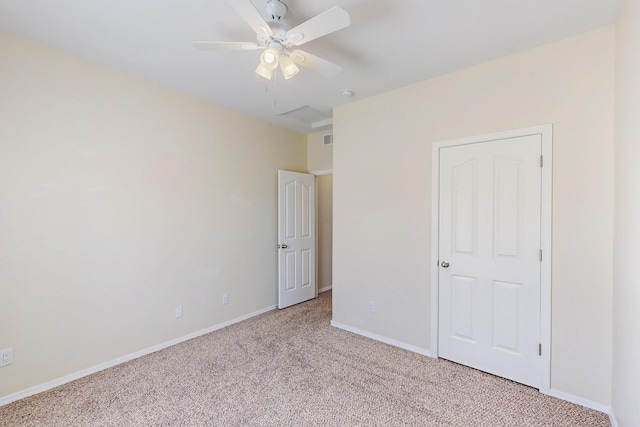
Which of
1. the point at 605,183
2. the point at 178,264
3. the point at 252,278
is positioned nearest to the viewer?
the point at 605,183

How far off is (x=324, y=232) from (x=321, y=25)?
3849mm

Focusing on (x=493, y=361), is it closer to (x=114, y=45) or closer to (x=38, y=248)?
(x=38, y=248)

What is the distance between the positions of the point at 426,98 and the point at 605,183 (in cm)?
150

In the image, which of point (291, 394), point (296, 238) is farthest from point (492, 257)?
point (296, 238)

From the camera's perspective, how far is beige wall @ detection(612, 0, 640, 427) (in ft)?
4.73

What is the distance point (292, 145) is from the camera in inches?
171

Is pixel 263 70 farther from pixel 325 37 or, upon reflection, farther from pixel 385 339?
pixel 385 339

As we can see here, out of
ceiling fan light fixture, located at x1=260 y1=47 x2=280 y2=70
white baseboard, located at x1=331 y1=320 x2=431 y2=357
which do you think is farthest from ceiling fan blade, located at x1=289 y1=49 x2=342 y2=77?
white baseboard, located at x1=331 y1=320 x2=431 y2=357

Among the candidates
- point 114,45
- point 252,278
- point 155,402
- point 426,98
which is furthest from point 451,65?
point 155,402

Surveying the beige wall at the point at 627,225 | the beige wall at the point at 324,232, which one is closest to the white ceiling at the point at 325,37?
the beige wall at the point at 627,225

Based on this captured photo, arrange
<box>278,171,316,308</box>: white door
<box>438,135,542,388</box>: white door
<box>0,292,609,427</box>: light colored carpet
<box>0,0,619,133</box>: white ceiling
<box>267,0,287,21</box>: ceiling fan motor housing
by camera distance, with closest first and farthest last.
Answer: <box>267,0,287,21</box>: ceiling fan motor housing
<box>0,0,619,133</box>: white ceiling
<box>0,292,609,427</box>: light colored carpet
<box>438,135,542,388</box>: white door
<box>278,171,316,308</box>: white door

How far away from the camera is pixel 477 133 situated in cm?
247

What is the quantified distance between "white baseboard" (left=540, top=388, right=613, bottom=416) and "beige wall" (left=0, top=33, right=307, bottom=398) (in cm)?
307

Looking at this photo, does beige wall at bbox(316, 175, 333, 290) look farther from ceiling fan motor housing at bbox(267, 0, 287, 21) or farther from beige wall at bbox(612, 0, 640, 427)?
beige wall at bbox(612, 0, 640, 427)
